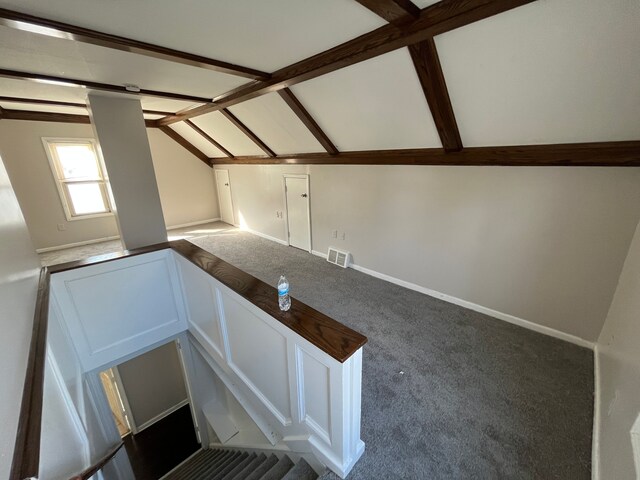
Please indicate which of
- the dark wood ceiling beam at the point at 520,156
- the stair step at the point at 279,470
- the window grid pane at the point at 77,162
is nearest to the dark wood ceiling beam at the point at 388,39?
the dark wood ceiling beam at the point at 520,156

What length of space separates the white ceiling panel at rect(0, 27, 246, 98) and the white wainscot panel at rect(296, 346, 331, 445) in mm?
2740

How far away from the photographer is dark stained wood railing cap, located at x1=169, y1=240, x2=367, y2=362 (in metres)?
1.21

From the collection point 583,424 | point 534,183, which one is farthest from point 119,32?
point 583,424

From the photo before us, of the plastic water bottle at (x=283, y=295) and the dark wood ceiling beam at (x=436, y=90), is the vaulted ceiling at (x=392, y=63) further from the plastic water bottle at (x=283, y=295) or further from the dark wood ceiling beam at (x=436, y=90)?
the plastic water bottle at (x=283, y=295)

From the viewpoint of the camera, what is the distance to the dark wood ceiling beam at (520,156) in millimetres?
1892

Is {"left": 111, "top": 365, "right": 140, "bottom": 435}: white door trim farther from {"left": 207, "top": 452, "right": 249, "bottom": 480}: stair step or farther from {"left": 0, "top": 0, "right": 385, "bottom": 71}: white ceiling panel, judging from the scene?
{"left": 0, "top": 0, "right": 385, "bottom": 71}: white ceiling panel

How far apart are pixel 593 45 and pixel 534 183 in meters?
1.11

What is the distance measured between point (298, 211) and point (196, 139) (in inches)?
127

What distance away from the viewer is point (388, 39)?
1.85 metres

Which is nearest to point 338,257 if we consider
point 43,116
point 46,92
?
point 46,92

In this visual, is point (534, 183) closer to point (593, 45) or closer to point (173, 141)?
point (593, 45)

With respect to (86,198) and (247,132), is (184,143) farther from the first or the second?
(247,132)

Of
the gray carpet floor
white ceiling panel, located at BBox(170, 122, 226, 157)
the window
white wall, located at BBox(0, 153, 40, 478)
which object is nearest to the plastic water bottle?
the gray carpet floor

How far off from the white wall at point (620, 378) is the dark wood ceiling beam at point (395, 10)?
208 centimetres
